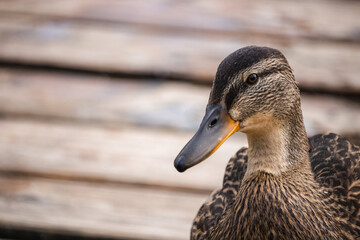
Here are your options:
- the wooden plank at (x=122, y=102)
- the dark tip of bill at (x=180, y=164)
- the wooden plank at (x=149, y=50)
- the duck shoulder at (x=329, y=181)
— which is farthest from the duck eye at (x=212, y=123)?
the wooden plank at (x=149, y=50)

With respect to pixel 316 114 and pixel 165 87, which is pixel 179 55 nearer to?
pixel 165 87

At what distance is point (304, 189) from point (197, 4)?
1.60 meters

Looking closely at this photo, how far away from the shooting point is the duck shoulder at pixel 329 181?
1491mm

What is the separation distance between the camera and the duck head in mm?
1316

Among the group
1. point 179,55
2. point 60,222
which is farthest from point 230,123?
point 179,55

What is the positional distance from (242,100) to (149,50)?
1322 mm

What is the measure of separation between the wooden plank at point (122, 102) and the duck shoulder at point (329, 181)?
0.58 m

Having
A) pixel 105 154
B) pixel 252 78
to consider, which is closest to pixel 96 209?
pixel 105 154

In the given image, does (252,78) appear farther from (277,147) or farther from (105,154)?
(105,154)

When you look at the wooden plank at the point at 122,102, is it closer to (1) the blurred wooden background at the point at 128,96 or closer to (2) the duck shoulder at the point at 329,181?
(1) the blurred wooden background at the point at 128,96

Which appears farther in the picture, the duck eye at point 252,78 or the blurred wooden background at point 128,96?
the blurred wooden background at point 128,96

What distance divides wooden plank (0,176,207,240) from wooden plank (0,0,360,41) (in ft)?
3.18

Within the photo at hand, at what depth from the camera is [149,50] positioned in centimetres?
261

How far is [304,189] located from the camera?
1.46m
